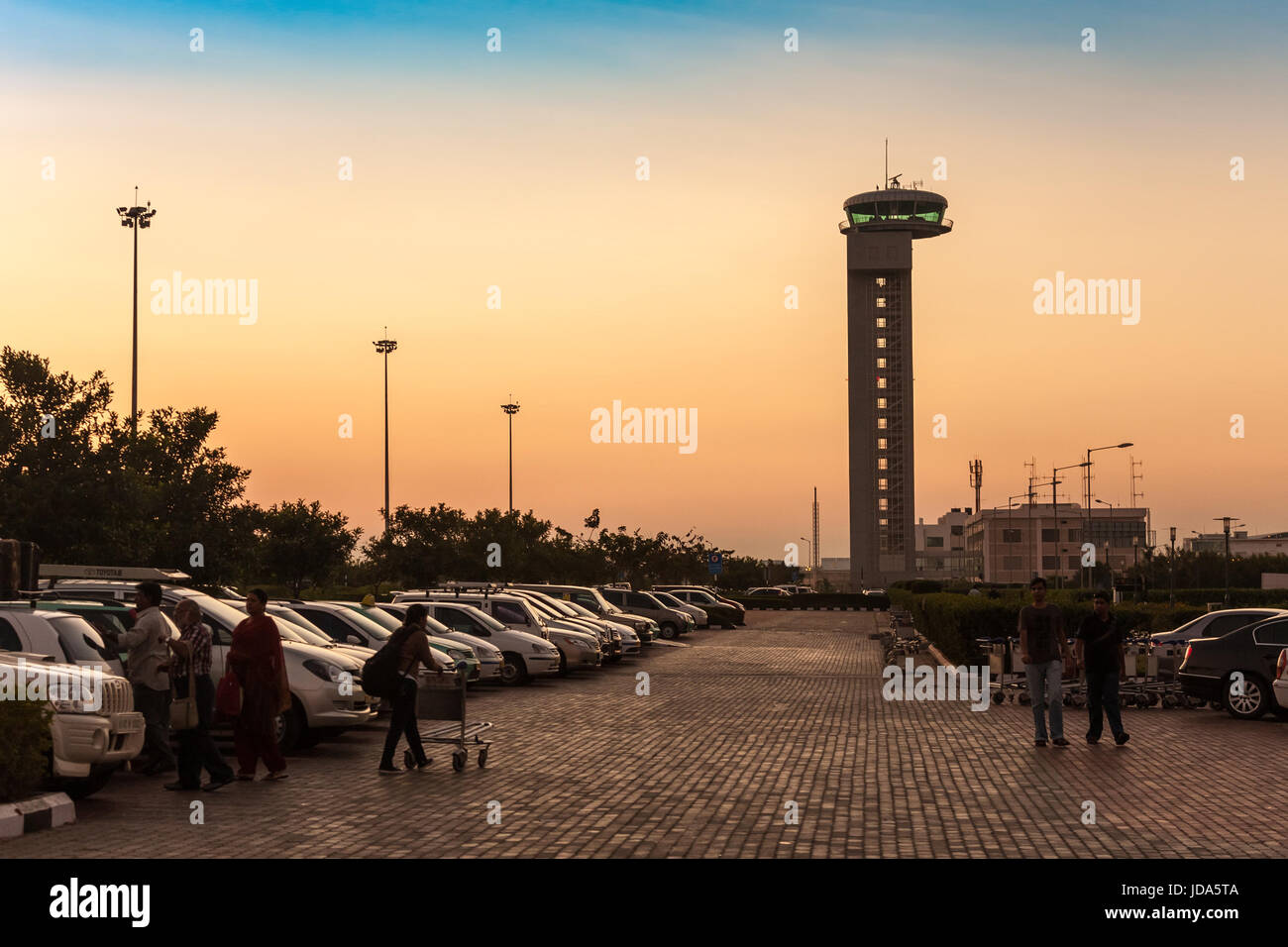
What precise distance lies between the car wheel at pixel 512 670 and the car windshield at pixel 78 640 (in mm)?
13575

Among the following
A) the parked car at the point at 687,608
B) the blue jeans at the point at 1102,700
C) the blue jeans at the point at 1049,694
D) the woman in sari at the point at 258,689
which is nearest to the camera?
the woman in sari at the point at 258,689

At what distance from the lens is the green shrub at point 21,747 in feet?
36.1

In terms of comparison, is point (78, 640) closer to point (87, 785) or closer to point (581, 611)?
point (87, 785)

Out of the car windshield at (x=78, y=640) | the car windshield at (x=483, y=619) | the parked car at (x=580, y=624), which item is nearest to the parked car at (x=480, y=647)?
the car windshield at (x=483, y=619)

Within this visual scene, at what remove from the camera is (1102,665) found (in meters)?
16.8

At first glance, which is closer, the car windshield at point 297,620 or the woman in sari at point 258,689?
the woman in sari at point 258,689

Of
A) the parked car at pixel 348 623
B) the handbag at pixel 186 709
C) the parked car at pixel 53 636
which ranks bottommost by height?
the handbag at pixel 186 709

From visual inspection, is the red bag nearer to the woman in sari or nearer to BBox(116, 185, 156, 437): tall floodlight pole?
the woman in sari

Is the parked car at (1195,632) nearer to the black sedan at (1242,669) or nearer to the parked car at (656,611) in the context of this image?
the black sedan at (1242,669)

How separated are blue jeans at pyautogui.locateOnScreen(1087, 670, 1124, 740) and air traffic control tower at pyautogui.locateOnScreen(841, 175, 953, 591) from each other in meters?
128

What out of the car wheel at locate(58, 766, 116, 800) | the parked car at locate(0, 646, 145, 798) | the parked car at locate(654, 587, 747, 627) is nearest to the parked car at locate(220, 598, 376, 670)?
the parked car at locate(0, 646, 145, 798)

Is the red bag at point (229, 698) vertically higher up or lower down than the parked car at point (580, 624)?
higher up

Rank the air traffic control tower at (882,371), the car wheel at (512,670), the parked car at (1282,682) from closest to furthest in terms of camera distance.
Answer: the parked car at (1282,682), the car wheel at (512,670), the air traffic control tower at (882,371)

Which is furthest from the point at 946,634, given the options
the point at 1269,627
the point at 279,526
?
the point at 279,526
